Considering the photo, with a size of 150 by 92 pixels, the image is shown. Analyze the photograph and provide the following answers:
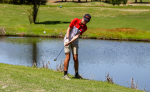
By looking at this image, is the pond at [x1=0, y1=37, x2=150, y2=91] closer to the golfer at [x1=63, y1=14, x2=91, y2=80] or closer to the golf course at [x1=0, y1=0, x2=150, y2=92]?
the golf course at [x1=0, y1=0, x2=150, y2=92]

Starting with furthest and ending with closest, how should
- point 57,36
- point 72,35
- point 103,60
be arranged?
1. point 57,36
2. point 103,60
3. point 72,35

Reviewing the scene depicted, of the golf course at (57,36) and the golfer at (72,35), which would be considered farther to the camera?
the golfer at (72,35)

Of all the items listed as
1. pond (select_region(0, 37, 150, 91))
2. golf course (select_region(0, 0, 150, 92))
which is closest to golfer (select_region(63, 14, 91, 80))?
golf course (select_region(0, 0, 150, 92))

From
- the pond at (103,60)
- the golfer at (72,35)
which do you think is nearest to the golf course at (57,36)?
the golfer at (72,35)

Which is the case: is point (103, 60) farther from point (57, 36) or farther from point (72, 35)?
point (57, 36)

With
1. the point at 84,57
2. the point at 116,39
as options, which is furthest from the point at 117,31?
the point at 84,57

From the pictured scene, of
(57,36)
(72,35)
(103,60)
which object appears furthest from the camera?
(57,36)

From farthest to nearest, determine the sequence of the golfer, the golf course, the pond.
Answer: the pond, the golfer, the golf course

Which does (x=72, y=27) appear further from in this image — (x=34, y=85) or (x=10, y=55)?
(x=10, y=55)

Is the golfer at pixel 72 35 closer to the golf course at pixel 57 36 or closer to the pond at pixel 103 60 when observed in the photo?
the golf course at pixel 57 36

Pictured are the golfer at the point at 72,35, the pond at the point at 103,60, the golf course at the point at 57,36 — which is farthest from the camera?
the pond at the point at 103,60

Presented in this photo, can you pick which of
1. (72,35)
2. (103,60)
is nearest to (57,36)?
(103,60)

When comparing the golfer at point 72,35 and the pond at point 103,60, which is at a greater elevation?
the golfer at point 72,35

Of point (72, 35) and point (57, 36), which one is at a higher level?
point (72, 35)
